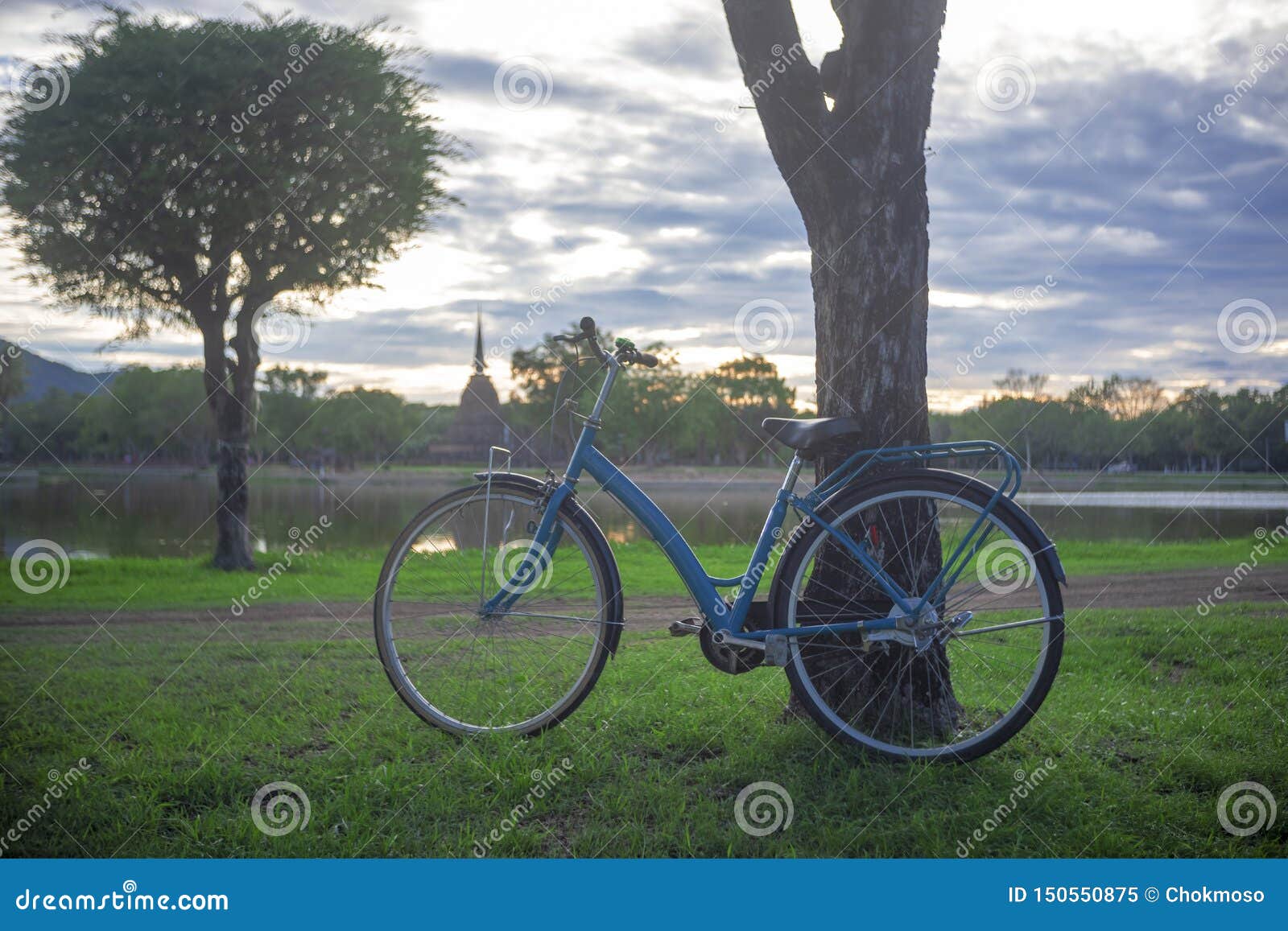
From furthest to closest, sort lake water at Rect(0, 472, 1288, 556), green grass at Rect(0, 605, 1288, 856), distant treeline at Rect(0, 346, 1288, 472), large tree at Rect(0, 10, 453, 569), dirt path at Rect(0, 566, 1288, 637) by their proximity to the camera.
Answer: lake water at Rect(0, 472, 1288, 556) < large tree at Rect(0, 10, 453, 569) < distant treeline at Rect(0, 346, 1288, 472) < dirt path at Rect(0, 566, 1288, 637) < green grass at Rect(0, 605, 1288, 856)

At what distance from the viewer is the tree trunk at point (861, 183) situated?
3572mm

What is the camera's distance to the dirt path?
6812mm

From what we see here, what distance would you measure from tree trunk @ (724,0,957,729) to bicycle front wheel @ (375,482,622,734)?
2.99ft

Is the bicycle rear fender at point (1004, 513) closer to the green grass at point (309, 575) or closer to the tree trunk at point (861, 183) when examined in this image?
the tree trunk at point (861, 183)

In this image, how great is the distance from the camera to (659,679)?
14.0 feet

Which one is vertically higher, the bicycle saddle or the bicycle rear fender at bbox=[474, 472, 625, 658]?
Result: the bicycle saddle

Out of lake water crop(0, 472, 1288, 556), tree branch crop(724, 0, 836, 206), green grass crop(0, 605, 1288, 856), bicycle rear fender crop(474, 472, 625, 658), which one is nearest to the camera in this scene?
green grass crop(0, 605, 1288, 856)

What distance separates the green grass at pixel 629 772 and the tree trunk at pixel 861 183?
2.08 feet

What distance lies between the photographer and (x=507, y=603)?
3492mm

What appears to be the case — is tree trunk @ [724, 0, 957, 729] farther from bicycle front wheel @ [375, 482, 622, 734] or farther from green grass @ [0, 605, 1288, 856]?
bicycle front wheel @ [375, 482, 622, 734]

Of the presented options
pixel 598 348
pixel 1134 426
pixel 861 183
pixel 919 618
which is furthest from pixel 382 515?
pixel 919 618

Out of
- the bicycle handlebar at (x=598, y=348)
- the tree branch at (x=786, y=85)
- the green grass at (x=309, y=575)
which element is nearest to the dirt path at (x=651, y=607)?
the green grass at (x=309, y=575)

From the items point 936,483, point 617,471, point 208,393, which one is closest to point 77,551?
point 208,393

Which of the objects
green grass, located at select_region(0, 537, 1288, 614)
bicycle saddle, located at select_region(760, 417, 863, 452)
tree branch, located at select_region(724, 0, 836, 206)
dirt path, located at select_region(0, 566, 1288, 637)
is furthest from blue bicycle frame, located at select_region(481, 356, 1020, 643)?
green grass, located at select_region(0, 537, 1288, 614)
